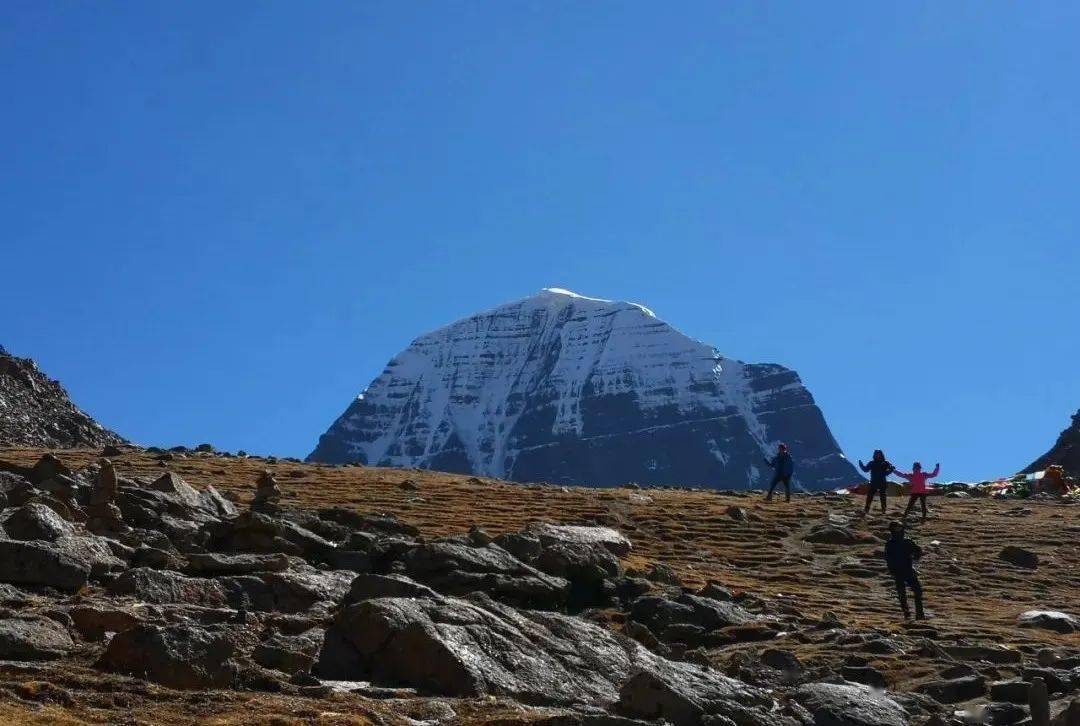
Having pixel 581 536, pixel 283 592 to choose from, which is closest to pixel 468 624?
pixel 283 592

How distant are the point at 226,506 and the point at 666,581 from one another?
679 centimetres

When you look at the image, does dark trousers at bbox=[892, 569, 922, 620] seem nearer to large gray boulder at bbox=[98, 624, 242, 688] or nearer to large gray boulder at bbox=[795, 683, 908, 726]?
large gray boulder at bbox=[795, 683, 908, 726]

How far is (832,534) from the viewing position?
29.1 m

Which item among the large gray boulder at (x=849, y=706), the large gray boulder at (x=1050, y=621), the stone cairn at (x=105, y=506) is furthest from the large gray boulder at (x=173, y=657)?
the large gray boulder at (x=1050, y=621)

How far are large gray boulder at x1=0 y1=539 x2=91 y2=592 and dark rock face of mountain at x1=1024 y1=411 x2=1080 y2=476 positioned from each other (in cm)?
5464

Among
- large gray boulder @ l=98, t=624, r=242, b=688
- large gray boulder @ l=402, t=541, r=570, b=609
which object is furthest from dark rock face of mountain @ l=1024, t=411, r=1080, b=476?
large gray boulder @ l=98, t=624, r=242, b=688

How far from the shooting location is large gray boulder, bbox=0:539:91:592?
15.1 m

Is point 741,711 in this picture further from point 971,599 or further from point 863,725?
point 971,599

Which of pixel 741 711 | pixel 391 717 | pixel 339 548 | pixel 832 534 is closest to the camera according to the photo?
pixel 391 717

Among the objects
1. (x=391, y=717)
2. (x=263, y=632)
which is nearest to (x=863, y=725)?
(x=391, y=717)

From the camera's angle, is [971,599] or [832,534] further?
[832,534]

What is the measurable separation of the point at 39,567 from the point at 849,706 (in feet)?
26.9

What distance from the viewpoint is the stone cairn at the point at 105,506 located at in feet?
61.0

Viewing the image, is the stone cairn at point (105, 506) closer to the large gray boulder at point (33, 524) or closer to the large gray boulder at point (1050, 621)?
the large gray boulder at point (33, 524)
